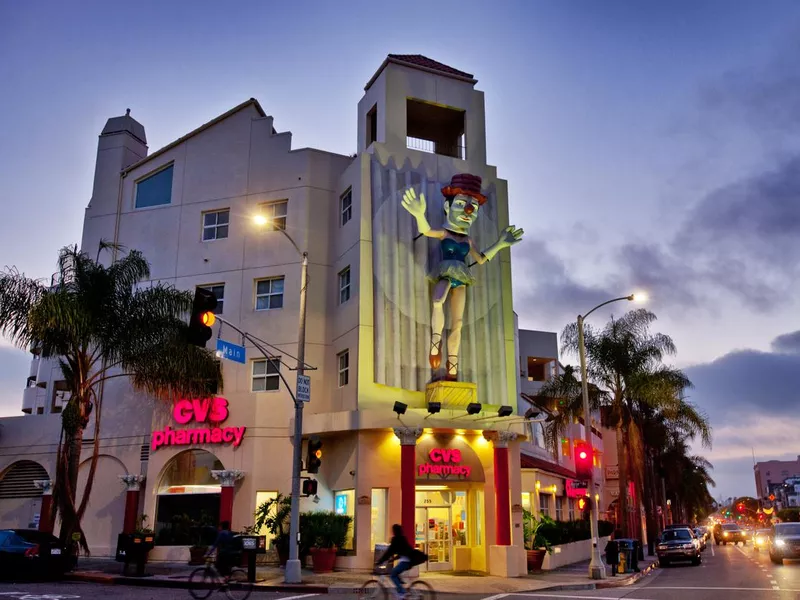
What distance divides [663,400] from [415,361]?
47.9ft

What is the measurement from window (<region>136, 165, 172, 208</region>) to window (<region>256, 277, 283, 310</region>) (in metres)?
6.66

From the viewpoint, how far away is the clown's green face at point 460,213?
28688 millimetres

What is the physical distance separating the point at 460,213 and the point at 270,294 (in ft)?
29.3

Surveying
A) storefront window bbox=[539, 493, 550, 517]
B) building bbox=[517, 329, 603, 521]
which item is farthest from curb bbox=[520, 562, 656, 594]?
storefront window bbox=[539, 493, 550, 517]

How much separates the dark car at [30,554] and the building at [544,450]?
50.0 feet

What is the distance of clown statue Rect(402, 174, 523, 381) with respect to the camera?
28672mm

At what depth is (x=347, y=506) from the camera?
27875mm

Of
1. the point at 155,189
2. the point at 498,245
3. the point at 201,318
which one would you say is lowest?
the point at 201,318

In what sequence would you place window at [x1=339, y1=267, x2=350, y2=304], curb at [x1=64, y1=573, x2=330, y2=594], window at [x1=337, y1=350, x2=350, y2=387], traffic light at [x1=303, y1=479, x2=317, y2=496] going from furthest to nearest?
window at [x1=339, y1=267, x2=350, y2=304] → window at [x1=337, y1=350, x2=350, y2=387] → traffic light at [x1=303, y1=479, x2=317, y2=496] → curb at [x1=64, y1=573, x2=330, y2=594]

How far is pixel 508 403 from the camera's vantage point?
29859 millimetres

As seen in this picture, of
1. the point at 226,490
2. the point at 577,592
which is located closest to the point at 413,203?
the point at 226,490

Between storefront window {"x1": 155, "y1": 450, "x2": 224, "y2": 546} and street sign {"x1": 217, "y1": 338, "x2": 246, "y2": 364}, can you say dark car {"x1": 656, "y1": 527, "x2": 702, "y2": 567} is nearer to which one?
storefront window {"x1": 155, "y1": 450, "x2": 224, "y2": 546}

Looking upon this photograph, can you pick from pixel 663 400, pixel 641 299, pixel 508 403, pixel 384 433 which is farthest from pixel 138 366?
pixel 663 400

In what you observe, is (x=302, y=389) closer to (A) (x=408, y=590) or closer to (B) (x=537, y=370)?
(A) (x=408, y=590)
